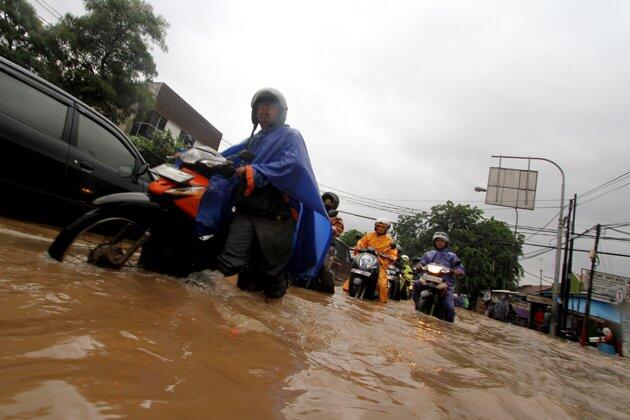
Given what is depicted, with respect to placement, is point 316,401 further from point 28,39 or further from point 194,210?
point 28,39

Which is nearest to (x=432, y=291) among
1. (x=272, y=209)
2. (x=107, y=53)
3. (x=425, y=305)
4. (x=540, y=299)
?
(x=425, y=305)

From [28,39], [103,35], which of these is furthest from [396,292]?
[28,39]

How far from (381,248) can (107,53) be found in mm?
13271

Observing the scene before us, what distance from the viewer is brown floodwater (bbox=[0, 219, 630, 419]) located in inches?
33.6

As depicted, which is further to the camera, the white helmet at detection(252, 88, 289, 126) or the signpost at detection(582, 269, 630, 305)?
the signpost at detection(582, 269, 630, 305)

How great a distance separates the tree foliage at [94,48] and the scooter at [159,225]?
1334 centimetres

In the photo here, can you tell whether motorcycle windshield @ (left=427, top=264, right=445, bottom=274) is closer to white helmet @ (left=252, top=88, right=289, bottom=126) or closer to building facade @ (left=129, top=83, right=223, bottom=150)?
white helmet @ (left=252, top=88, right=289, bottom=126)

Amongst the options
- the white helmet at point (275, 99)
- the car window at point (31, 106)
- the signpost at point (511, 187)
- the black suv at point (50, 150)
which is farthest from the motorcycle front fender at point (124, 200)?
the signpost at point (511, 187)

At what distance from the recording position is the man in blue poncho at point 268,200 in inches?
105

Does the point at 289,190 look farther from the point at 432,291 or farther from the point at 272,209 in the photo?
the point at 432,291

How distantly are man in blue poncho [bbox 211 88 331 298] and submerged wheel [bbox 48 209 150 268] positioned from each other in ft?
1.62

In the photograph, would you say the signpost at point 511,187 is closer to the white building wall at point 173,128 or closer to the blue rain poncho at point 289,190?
the blue rain poncho at point 289,190

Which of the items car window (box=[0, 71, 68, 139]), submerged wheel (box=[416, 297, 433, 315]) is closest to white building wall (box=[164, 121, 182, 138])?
submerged wheel (box=[416, 297, 433, 315])

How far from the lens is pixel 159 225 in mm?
2701
